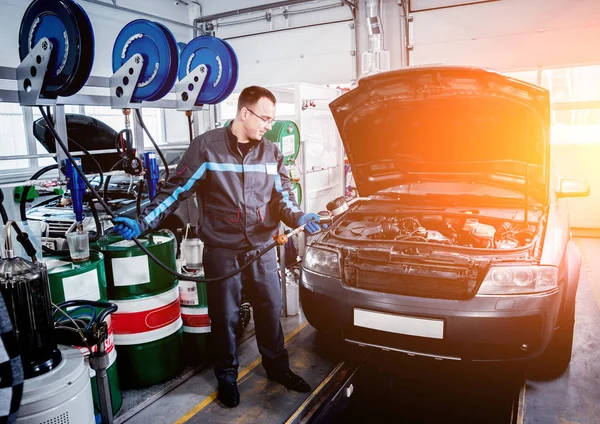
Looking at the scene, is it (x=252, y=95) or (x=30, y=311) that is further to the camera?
(x=252, y=95)

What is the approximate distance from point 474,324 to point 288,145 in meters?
3.43

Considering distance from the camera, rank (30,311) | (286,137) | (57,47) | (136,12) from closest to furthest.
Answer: (30,311), (57,47), (286,137), (136,12)

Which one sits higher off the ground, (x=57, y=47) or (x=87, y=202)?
(x=57, y=47)

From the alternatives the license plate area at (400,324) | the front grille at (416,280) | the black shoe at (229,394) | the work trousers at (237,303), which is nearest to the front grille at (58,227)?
→ the work trousers at (237,303)

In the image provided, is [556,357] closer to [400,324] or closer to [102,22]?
[400,324]

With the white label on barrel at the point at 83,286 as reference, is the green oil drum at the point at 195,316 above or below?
below

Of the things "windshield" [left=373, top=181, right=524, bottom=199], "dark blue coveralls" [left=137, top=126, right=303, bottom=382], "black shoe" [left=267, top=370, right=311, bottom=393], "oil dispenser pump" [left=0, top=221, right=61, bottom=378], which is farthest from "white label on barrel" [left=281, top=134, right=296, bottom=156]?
"oil dispenser pump" [left=0, top=221, right=61, bottom=378]

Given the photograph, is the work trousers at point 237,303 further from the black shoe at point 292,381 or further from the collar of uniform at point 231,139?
the collar of uniform at point 231,139

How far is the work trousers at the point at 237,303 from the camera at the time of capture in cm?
277

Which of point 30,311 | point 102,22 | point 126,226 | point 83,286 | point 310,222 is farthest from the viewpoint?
point 102,22

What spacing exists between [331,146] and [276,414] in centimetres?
479

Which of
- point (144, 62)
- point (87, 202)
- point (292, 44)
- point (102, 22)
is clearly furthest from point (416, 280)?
point (102, 22)

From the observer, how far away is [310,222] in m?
2.83

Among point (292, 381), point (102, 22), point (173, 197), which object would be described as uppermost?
point (102, 22)
